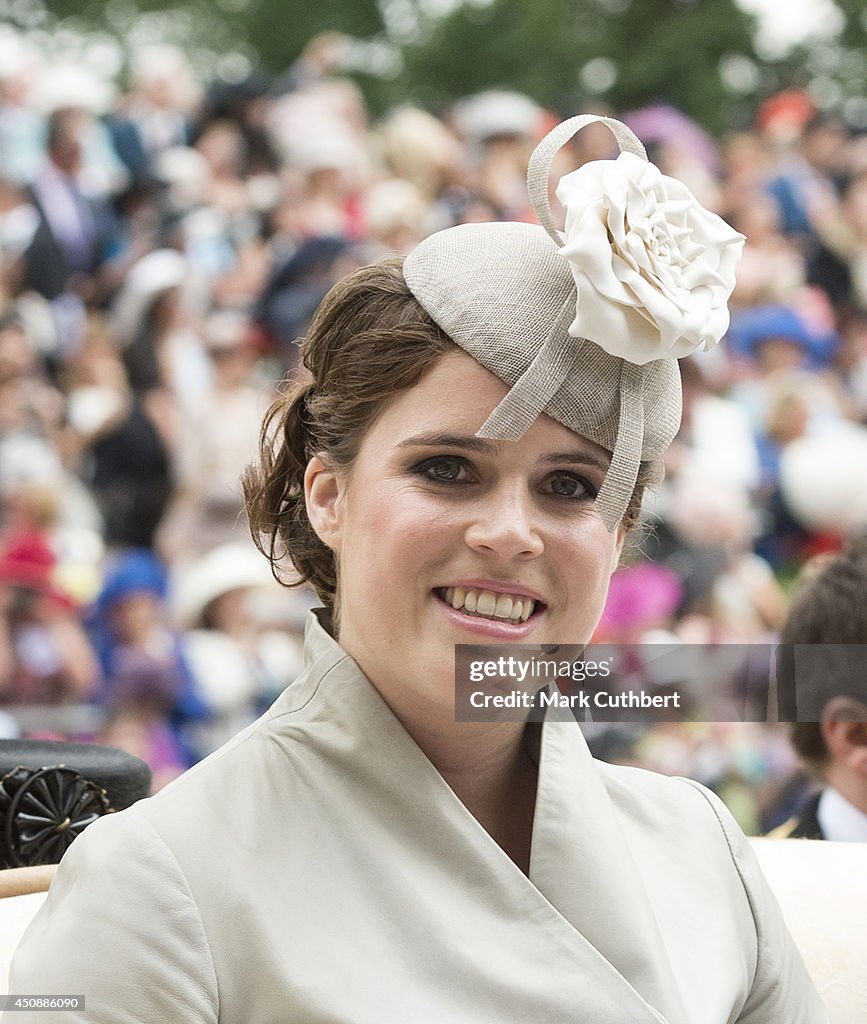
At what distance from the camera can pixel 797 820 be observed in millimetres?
2250

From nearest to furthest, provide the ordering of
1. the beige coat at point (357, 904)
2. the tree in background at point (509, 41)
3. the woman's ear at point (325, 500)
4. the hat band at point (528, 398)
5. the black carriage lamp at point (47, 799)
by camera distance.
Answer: the beige coat at point (357, 904), the hat band at point (528, 398), the woman's ear at point (325, 500), the black carriage lamp at point (47, 799), the tree in background at point (509, 41)

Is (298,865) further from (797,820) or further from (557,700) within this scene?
(797,820)

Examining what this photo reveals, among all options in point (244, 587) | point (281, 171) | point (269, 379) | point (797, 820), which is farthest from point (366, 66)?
point (797, 820)

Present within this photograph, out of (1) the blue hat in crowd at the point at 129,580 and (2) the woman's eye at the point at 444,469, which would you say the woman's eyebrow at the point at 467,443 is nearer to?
(2) the woman's eye at the point at 444,469

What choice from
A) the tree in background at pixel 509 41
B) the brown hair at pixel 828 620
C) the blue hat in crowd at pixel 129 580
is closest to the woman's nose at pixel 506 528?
the brown hair at pixel 828 620

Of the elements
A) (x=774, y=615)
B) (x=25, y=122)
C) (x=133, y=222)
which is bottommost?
(x=774, y=615)

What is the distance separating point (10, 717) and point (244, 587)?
790 mm

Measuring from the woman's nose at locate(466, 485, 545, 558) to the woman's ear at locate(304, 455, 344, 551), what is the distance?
0.16 m

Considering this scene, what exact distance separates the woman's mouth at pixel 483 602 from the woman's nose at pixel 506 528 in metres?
0.04

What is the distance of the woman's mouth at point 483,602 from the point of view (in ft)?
4.25

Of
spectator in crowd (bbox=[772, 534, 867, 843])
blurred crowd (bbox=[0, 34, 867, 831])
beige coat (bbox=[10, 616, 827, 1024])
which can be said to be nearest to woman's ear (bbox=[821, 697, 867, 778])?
spectator in crowd (bbox=[772, 534, 867, 843])

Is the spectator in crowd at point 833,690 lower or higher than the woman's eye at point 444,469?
lower

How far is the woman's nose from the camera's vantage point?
128 cm

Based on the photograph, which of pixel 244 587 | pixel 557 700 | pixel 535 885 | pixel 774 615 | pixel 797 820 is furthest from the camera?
pixel 774 615
